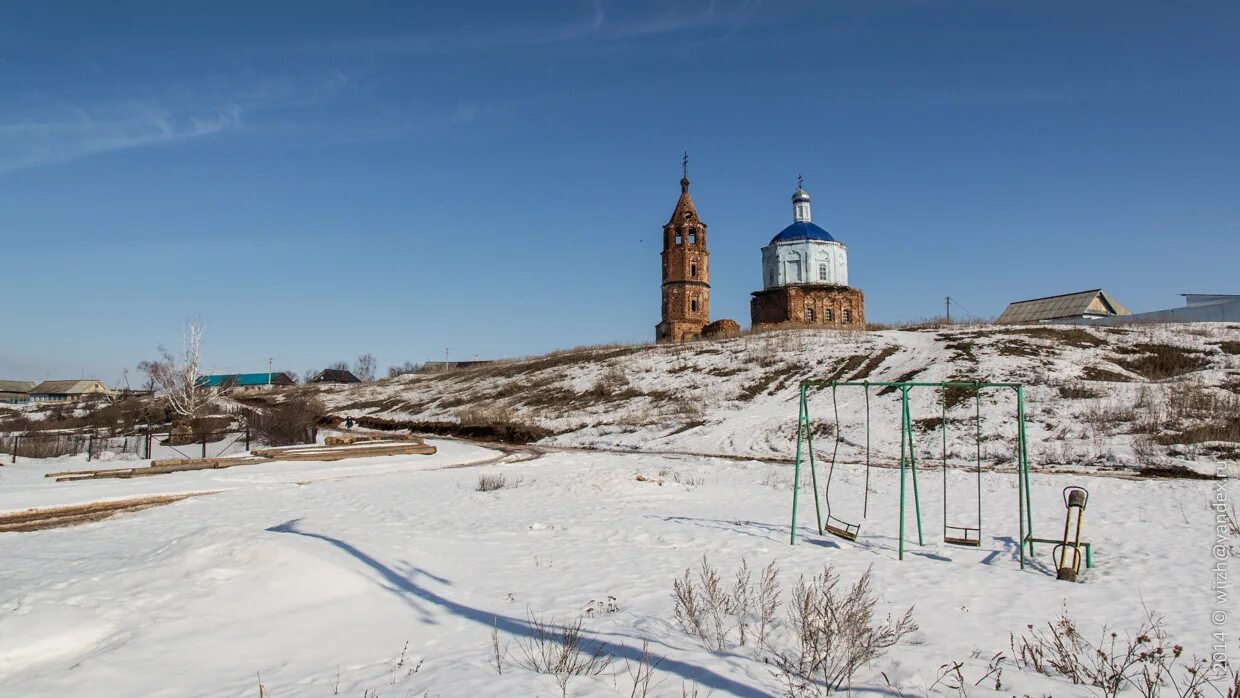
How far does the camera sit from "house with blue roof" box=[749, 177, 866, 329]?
53.2 metres

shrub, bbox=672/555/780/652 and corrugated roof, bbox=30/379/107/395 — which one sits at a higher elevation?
corrugated roof, bbox=30/379/107/395

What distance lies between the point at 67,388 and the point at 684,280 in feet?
341

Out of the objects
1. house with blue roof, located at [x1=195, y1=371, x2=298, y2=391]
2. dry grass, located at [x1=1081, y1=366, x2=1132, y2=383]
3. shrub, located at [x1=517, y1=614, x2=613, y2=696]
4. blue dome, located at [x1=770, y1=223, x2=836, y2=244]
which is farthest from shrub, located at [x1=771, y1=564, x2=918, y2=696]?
house with blue roof, located at [x1=195, y1=371, x2=298, y2=391]

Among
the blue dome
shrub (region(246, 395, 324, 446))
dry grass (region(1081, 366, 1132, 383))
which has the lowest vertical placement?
shrub (region(246, 395, 324, 446))

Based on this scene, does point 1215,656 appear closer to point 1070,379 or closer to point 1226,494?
point 1226,494

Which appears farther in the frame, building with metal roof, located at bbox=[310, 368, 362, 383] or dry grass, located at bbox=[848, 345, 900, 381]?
building with metal roof, located at bbox=[310, 368, 362, 383]

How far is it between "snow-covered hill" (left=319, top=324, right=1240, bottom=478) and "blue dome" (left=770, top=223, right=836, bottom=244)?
34.6 ft

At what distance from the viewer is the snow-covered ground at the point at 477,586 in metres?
5.79

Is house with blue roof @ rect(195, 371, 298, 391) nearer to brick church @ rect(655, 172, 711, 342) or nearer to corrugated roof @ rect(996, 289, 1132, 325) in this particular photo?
brick church @ rect(655, 172, 711, 342)

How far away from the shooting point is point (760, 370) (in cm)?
3853

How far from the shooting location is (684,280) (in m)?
57.7

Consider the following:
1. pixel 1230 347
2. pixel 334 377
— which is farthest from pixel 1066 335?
pixel 334 377

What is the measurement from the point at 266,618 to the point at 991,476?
1810 cm

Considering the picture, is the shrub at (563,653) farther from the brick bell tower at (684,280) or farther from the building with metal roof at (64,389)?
the building with metal roof at (64,389)
